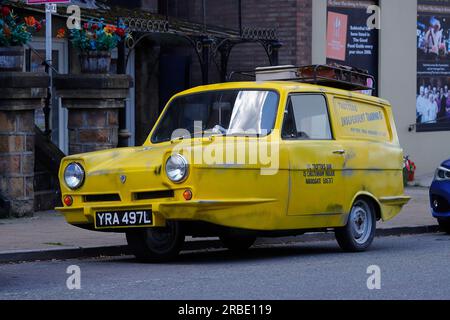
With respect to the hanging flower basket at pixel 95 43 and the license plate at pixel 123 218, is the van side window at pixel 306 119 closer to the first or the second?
the license plate at pixel 123 218

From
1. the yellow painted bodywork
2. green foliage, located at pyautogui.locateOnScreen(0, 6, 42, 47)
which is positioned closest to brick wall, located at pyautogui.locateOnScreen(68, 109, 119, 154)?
green foliage, located at pyautogui.locateOnScreen(0, 6, 42, 47)

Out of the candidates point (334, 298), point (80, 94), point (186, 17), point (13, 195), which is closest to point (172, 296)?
point (334, 298)

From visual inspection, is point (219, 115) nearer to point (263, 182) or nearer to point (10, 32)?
point (263, 182)

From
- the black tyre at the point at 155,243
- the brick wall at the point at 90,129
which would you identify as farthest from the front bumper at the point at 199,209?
the brick wall at the point at 90,129

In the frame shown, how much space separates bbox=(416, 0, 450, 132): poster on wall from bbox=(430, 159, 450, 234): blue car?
10.1m

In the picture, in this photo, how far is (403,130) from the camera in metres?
25.5

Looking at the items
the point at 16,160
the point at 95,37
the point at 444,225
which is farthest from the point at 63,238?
the point at 444,225

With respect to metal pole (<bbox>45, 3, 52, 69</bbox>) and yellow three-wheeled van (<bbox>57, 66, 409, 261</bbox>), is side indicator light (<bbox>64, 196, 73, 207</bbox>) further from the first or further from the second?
metal pole (<bbox>45, 3, 52, 69</bbox>)

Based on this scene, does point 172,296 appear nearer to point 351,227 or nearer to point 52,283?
point 52,283

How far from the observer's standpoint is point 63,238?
1361 cm

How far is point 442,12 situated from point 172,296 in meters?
18.8

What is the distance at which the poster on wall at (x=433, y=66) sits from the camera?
26000 mm

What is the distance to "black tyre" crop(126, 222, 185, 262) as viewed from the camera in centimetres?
1182

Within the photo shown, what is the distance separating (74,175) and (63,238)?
78.8 inches
